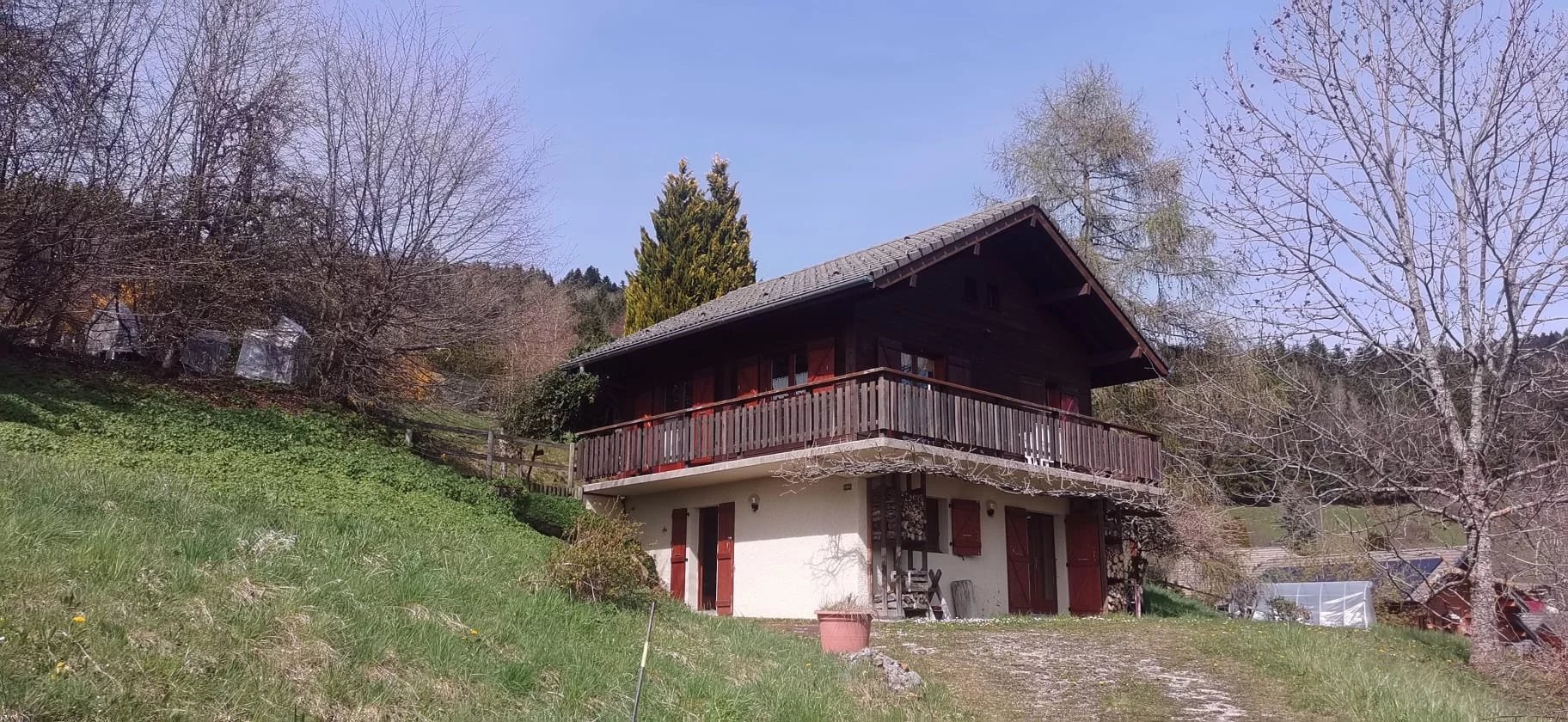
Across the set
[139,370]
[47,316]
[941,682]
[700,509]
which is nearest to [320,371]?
[139,370]

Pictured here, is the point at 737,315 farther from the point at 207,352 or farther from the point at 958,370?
the point at 207,352

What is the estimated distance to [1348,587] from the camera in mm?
23109

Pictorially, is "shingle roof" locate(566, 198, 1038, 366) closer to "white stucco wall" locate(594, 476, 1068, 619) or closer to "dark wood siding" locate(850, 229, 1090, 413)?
"dark wood siding" locate(850, 229, 1090, 413)

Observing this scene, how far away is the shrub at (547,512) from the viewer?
63.5ft

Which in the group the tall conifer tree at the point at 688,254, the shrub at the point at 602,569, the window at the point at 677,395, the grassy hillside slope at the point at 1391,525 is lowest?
the shrub at the point at 602,569

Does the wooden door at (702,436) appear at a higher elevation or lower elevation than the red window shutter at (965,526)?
higher

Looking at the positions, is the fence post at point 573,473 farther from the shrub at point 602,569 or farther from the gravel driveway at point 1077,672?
the shrub at point 602,569

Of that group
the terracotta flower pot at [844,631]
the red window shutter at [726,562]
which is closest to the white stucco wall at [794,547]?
the red window shutter at [726,562]

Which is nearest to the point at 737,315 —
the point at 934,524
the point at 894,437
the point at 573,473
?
the point at 894,437

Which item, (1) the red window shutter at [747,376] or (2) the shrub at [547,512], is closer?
(2) the shrub at [547,512]

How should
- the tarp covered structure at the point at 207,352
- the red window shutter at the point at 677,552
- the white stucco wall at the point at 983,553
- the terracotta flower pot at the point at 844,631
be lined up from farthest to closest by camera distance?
1. the red window shutter at the point at 677,552
2. the tarp covered structure at the point at 207,352
3. the white stucco wall at the point at 983,553
4. the terracotta flower pot at the point at 844,631

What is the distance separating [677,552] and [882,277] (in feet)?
23.6

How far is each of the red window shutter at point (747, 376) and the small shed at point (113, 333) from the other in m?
10.4

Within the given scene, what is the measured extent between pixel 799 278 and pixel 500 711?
15.1 metres
